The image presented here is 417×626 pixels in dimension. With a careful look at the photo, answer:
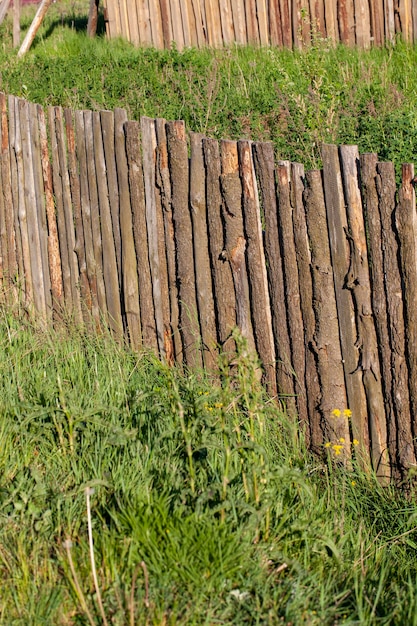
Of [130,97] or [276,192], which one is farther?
[130,97]

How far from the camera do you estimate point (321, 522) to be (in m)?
3.24

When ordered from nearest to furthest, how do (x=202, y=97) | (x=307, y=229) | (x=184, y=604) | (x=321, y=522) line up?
(x=184, y=604), (x=321, y=522), (x=307, y=229), (x=202, y=97)

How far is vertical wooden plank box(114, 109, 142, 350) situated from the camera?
4.76 meters

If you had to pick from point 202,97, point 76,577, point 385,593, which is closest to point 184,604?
point 76,577

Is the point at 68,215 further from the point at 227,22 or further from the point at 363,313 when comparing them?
the point at 227,22

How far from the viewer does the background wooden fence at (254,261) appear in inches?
144

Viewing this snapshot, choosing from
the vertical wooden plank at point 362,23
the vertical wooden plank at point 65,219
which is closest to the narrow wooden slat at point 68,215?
the vertical wooden plank at point 65,219

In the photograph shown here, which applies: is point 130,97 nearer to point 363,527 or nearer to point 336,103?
point 336,103

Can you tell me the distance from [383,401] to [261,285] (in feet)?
2.63

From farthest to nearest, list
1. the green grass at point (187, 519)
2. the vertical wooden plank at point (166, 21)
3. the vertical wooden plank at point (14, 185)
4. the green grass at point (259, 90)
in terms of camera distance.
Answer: the vertical wooden plank at point (166, 21)
the green grass at point (259, 90)
the vertical wooden plank at point (14, 185)
the green grass at point (187, 519)

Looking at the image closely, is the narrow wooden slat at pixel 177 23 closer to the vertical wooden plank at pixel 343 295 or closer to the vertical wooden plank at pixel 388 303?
the vertical wooden plank at pixel 343 295

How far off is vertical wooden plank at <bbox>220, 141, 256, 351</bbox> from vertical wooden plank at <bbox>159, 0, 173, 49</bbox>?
846cm

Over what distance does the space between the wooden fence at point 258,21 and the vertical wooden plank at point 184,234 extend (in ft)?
15.9

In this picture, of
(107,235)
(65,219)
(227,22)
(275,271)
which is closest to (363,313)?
(275,271)
